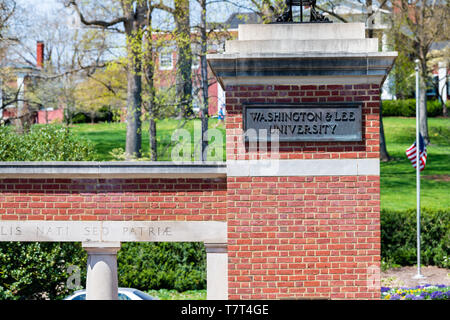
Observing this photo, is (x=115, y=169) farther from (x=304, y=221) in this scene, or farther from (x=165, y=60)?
(x=165, y=60)

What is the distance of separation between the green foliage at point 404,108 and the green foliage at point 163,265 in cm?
2858

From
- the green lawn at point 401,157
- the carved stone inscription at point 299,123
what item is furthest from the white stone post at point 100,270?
the green lawn at point 401,157

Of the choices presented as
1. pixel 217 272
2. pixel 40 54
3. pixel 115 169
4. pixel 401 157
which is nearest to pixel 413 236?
pixel 217 272

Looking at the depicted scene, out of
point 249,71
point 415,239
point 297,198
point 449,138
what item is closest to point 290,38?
point 249,71

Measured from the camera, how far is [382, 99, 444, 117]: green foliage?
44.2 m

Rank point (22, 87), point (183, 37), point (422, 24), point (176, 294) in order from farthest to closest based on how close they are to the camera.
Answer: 1. point (22, 87)
2. point (422, 24)
3. point (183, 37)
4. point (176, 294)

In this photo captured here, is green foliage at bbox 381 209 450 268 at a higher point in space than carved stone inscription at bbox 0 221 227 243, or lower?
lower

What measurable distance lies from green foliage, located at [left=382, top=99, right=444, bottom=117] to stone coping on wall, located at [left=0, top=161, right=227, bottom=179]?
37.0 meters

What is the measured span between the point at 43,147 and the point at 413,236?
37.1 ft

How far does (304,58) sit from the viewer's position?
8.71m

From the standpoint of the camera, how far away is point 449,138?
31469 millimetres

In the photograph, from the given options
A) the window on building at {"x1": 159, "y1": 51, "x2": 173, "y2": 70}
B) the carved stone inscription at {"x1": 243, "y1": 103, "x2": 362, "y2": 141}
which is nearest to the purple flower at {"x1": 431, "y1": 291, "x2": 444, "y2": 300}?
the carved stone inscription at {"x1": 243, "y1": 103, "x2": 362, "y2": 141}

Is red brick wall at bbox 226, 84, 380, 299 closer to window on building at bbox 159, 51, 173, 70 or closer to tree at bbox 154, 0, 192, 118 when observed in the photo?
tree at bbox 154, 0, 192, 118

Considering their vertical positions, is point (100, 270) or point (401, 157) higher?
point (401, 157)
